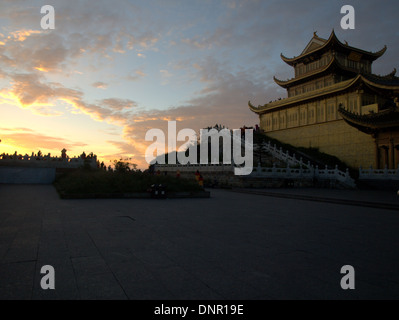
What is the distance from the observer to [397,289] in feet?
10.7

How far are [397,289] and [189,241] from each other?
3.24 metres

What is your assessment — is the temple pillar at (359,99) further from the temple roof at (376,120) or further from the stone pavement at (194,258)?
the stone pavement at (194,258)

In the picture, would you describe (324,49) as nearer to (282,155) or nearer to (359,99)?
(359,99)

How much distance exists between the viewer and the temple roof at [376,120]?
23.9 metres

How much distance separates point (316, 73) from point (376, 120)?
672 inches

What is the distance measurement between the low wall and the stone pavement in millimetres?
22544

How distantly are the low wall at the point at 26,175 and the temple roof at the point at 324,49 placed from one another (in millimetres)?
37089

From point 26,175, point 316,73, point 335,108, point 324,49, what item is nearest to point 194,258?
point 26,175

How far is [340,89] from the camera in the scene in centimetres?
3497

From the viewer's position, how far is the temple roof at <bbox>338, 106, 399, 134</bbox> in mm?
23947

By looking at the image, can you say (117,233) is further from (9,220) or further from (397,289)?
(397,289)

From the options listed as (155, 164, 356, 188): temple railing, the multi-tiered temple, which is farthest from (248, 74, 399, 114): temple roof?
(155, 164, 356, 188): temple railing

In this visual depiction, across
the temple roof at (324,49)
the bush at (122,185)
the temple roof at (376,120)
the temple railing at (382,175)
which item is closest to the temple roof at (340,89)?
the temple roof at (376,120)
